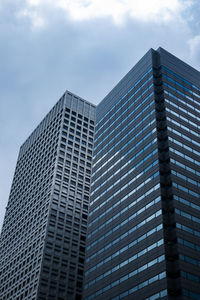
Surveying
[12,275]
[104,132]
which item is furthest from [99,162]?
[12,275]

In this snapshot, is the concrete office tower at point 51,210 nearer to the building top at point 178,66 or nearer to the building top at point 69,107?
the building top at point 69,107

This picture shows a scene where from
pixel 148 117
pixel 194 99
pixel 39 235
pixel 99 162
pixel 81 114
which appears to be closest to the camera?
pixel 148 117

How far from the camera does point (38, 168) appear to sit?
170 metres

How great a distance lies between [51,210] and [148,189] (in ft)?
180

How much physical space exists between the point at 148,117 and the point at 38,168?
229 feet

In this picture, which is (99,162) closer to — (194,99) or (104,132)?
(104,132)

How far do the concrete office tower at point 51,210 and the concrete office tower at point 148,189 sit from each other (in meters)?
25.7

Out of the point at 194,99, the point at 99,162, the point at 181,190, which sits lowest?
the point at 181,190

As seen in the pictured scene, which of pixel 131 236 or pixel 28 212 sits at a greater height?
pixel 28 212

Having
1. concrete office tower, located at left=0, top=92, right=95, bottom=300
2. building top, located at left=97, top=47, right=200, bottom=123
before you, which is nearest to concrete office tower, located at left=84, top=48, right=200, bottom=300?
building top, located at left=97, top=47, right=200, bottom=123

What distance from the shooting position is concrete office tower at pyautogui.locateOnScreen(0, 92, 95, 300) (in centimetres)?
13650

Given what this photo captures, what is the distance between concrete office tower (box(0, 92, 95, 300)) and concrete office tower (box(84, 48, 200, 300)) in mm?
25670

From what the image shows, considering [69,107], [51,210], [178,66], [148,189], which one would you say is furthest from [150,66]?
[69,107]

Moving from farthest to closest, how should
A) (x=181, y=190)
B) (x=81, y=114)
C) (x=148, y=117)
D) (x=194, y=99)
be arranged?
1. (x=81, y=114)
2. (x=194, y=99)
3. (x=148, y=117)
4. (x=181, y=190)
